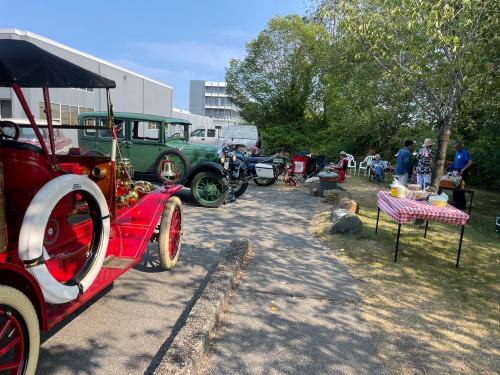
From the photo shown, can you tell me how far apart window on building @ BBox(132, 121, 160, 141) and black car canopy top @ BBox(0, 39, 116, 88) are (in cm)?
545

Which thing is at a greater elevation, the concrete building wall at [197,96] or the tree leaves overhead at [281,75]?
the concrete building wall at [197,96]

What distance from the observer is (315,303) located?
3.34 m

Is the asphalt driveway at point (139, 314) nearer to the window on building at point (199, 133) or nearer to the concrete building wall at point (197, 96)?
the window on building at point (199, 133)

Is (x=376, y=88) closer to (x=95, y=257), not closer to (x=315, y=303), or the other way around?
(x=315, y=303)

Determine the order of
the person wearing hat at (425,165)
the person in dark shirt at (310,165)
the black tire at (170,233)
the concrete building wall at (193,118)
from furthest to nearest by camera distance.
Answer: the concrete building wall at (193,118) < the person in dark shirt at (310,165) < the person wearing hat at (425,165) < the black tire at (170,233)

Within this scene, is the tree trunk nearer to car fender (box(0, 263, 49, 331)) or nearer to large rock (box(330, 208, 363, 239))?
large rock (box(330, 208, 363, 239))

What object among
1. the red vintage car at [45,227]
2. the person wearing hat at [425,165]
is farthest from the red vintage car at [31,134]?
the person wearing hat at [425,165]

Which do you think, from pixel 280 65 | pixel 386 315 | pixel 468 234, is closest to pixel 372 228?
pixel 468 234

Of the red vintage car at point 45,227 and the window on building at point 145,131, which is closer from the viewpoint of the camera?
the red vintage car at point 45,227

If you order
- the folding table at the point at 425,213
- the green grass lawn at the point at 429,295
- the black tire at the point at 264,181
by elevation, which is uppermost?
the folding table at the point at 425,213

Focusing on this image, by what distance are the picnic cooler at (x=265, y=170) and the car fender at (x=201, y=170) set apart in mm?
3144

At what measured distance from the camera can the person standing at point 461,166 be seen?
26.8 ft

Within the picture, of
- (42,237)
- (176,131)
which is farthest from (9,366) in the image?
(176,131)

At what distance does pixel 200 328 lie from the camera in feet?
8.13
